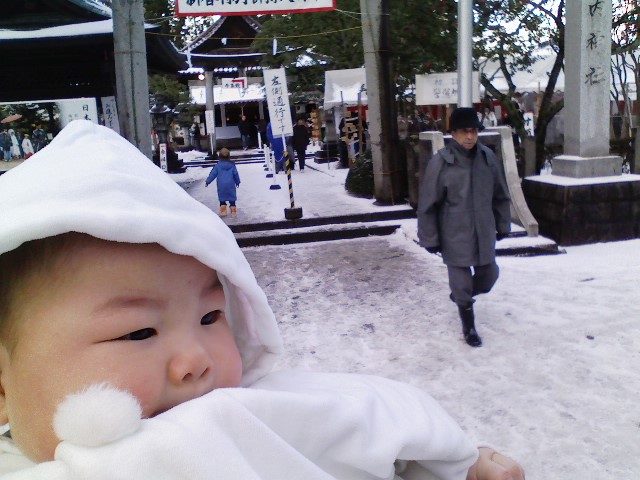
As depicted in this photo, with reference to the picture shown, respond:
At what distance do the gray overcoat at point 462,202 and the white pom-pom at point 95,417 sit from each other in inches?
143

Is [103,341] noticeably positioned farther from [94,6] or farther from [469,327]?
[94,6]

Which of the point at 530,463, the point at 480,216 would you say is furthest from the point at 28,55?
the point at 530,463

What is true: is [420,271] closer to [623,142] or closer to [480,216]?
[480,216]

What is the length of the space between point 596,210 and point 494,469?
21.0ft

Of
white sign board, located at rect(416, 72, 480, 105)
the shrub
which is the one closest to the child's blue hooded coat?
the shrub

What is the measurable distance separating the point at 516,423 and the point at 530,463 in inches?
15.1

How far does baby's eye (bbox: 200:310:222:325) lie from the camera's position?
0.98 metres

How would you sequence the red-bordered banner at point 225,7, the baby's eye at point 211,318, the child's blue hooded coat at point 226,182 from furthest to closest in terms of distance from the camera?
the child's blue hooded coat at point 226,182 → the red-bordered banner at point 225,7 → the baby's eye at point 211,318

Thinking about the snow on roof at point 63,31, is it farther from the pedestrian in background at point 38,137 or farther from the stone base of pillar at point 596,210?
the stone base of pillar at point 596,210

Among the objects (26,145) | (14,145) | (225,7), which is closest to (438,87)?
(225,7)

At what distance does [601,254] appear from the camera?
21.0 ft

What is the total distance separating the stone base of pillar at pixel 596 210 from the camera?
6.78 meters

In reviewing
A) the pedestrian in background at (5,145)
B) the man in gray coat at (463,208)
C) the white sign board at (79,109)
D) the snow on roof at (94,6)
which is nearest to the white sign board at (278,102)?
the snow on roof at (94,6)

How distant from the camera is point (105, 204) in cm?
84
